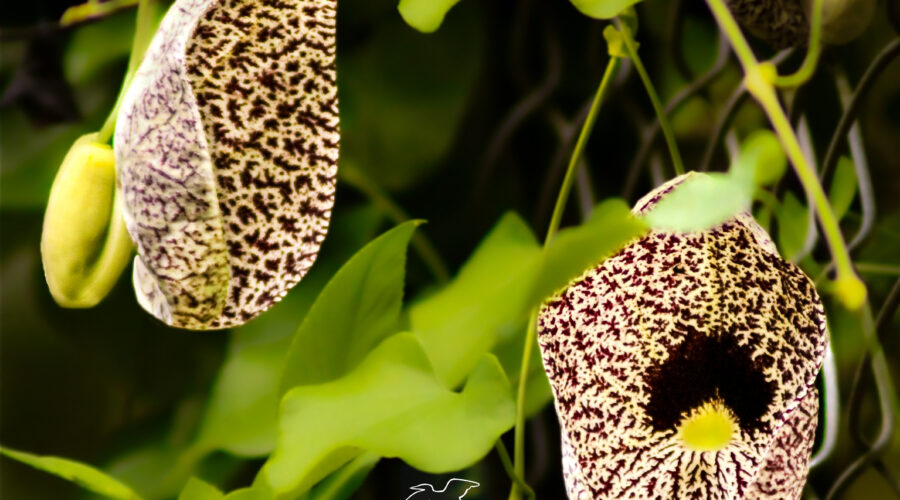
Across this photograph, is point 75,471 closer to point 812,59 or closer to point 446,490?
point 446,490

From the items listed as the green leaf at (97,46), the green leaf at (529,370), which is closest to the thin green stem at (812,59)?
the green leaf at (529,370)

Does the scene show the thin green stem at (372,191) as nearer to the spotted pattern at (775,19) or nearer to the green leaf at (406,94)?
the green leaf at (406,94)

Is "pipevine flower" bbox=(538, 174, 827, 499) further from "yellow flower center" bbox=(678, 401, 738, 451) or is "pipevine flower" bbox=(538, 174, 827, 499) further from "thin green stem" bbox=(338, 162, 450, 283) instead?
"thin green stem" bbox=(338, 162, 450, 283)

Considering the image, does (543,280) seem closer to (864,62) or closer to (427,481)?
(427,481)

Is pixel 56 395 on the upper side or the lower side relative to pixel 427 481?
lower

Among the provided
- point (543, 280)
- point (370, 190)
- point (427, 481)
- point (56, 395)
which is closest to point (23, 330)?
point (56, 395)

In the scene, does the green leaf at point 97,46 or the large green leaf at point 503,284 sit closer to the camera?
the large green leaf at point 503,284

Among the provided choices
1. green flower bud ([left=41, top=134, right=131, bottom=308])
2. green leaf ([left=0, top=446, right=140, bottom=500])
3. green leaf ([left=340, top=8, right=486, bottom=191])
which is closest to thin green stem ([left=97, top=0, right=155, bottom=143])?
green flower bud ([left=41, top=134, right=131, bottom=308])

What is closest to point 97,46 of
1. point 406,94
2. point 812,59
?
point 406,94
